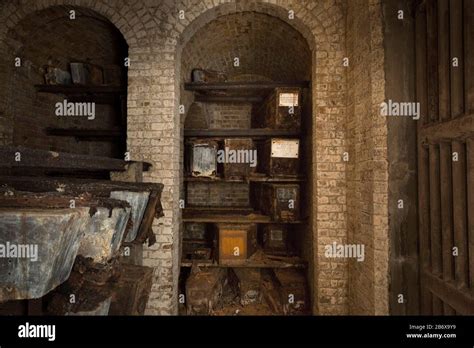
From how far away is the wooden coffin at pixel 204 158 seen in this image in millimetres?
4082

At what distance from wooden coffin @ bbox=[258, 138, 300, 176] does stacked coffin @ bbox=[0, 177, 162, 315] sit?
1.99 meters

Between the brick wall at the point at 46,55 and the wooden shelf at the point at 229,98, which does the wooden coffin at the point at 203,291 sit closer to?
the wooden shelf at the point at 229,98

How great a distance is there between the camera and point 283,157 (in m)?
4.00

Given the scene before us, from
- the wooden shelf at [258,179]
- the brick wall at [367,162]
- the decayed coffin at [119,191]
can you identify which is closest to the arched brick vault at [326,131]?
the brick wall at [367,162]

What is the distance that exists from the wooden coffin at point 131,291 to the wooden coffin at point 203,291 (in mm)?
1515

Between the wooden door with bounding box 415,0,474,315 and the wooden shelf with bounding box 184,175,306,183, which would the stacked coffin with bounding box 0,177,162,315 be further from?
the wooden door with bounding box 415,0,474,315

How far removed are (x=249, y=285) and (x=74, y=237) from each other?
3656 millimetres

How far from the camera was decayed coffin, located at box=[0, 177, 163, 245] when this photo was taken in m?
1.77

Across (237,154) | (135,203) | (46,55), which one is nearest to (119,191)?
(135,203)

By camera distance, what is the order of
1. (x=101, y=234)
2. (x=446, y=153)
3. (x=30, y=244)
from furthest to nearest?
1. (x=446, y=153)
2. (x=101, y=234)
3. (x=30, y=244)

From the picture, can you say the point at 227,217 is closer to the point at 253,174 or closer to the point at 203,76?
the point at 253,174

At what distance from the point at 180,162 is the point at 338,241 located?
2.42 metres

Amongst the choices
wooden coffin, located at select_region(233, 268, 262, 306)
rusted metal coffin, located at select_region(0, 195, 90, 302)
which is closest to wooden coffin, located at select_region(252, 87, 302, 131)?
wooden coffin, located at select_region(233, 268, 262, 306)
